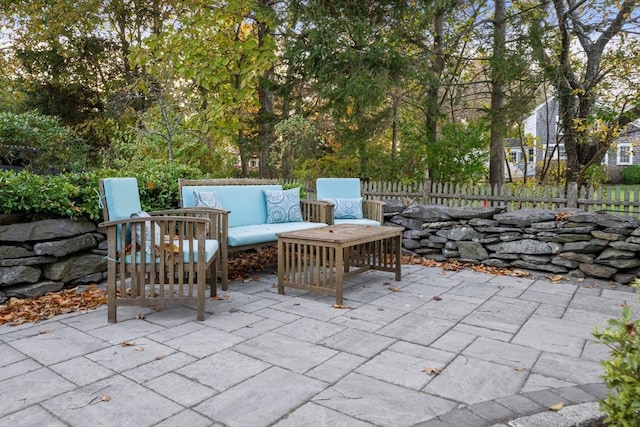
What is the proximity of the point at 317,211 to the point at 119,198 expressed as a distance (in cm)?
242

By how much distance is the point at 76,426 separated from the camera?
1.66 m

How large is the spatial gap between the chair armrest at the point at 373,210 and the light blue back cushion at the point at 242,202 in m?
1.32

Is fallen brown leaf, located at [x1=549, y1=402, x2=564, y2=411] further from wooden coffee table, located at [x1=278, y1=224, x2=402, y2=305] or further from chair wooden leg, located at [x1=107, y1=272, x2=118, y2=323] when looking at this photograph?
chair wooden leg, located at [x1=107, y1=272, x2=118, y2=323]

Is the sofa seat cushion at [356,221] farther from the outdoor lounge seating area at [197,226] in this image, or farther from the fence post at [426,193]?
the fence post at [426,193]

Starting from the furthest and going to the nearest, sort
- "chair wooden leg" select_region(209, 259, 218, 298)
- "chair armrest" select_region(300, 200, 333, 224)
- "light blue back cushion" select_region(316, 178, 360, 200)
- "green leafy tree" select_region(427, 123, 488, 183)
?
"green leafy tree" select_region(427, 123, 488, 183) → "light blue back cushion" select_region(316, 178, 360, 200) → "chair armrest" select_region(300, 200, 333, 224) → "chair wooden leg" select_region(209, 259, 218, 298)

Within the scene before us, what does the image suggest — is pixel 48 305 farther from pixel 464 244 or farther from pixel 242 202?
pixel 464 244

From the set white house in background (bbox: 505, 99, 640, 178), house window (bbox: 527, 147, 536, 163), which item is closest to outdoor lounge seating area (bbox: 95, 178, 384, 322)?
white house in background (bbox: 505, 99, 640, 178)

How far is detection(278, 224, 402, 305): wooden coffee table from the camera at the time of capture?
3.38 meters

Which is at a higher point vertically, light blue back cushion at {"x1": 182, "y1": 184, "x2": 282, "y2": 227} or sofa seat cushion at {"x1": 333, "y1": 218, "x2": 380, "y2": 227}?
light blue back cushion at {"x1": 182, "y1": 184, "x2": 282, "y2": 227}

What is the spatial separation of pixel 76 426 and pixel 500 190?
546 cm

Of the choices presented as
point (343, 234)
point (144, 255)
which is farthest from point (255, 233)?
point (144, 255)

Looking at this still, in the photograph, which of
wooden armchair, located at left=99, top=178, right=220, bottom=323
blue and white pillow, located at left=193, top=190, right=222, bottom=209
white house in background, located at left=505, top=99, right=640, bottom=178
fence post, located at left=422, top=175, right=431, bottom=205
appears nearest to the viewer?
wooden armchair, located at left=99, top=178, right=220, bottom=323

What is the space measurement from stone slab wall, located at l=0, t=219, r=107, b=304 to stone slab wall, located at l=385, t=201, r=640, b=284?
3.51m

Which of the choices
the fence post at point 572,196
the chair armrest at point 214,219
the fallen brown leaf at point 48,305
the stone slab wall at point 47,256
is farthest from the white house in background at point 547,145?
→ the fallen brown leaf at point 48,305
